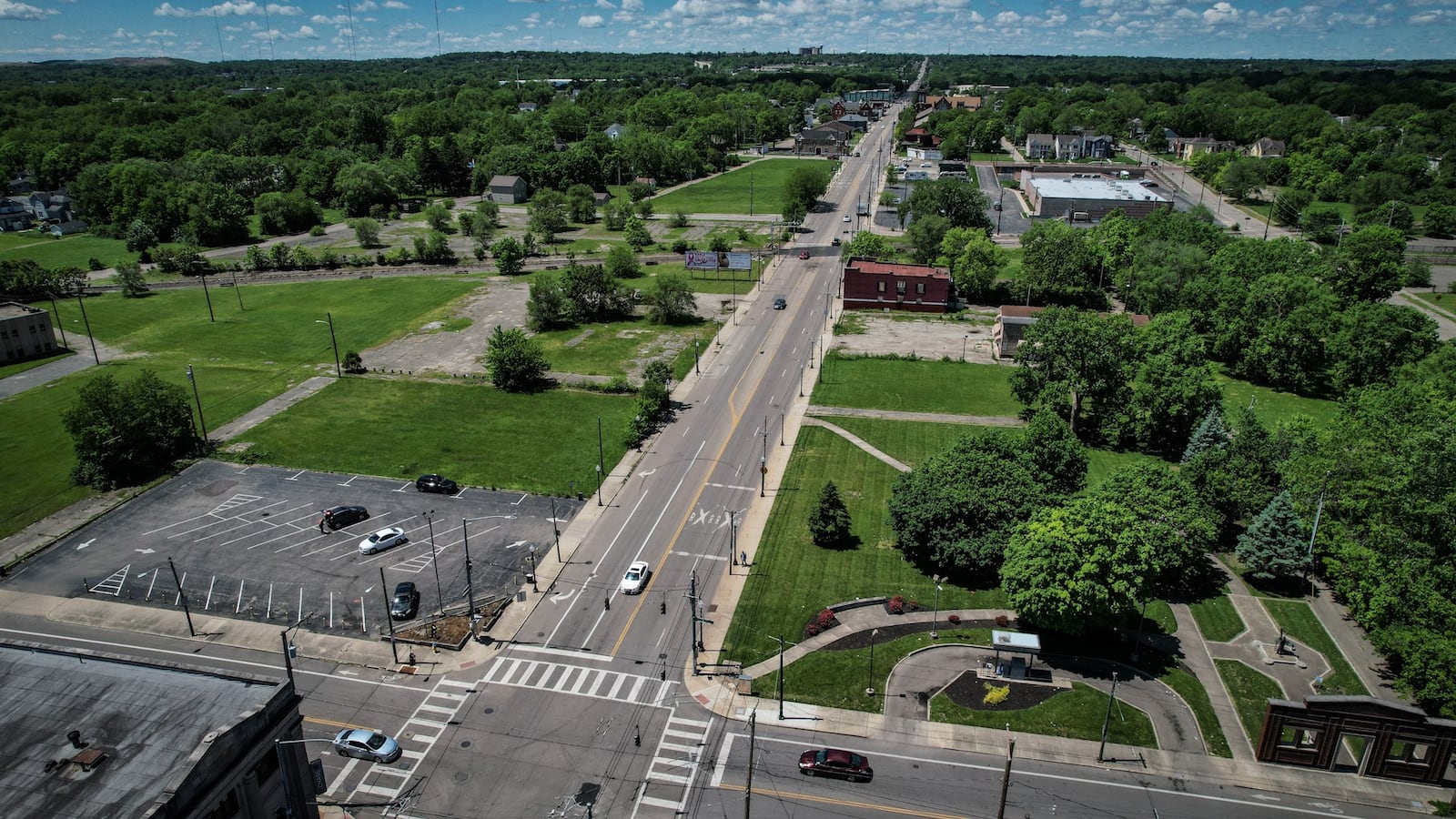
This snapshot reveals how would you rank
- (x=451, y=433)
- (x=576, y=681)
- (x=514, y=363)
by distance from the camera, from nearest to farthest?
1. (x=576, y=681)
2. (x=451, y=433)
3. (x=514, y=363)

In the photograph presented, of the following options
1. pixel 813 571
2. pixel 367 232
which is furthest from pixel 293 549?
pixel 367 232

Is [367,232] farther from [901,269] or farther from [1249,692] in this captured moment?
[1249,692]

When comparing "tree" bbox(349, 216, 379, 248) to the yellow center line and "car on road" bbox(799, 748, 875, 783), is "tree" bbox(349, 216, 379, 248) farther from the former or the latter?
"car on road" bbox(799, 748, 875, 783)

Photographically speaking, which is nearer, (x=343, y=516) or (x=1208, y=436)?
(x=343, y=516)

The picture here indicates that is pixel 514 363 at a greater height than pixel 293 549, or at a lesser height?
greater

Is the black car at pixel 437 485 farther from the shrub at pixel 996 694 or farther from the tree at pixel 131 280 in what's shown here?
the tree at pixel 131 280

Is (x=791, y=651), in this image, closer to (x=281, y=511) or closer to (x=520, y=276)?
(x=281, y=511)

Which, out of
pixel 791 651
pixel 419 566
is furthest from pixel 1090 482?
pixel 419 566
